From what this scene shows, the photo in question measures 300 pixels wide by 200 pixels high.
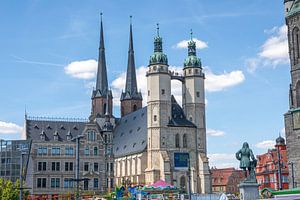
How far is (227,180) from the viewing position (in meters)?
128

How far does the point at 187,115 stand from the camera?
9925 centimetres

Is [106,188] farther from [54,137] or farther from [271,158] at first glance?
[271,158]

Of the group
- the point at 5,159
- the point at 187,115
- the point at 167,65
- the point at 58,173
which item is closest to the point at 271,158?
the point at 187,115

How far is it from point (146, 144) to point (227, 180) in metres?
38.4

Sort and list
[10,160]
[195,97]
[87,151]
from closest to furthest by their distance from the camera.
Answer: [10,160] < [87,151] < [195,97]

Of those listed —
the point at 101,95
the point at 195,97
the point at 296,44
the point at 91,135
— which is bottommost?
the point at 91,135

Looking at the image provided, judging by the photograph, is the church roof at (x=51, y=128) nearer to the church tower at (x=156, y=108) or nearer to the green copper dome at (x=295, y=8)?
the church tower at (x=156, y=108)

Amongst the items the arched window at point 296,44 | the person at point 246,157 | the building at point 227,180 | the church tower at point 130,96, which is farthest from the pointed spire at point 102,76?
the person at point 246,157

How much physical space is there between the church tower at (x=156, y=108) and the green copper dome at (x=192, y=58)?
5.59 metres

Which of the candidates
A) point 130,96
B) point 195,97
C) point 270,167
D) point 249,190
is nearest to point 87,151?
point 195,97

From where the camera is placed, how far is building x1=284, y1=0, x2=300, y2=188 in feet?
190

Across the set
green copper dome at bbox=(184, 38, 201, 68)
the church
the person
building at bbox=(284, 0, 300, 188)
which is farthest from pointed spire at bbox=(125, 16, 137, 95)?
the person

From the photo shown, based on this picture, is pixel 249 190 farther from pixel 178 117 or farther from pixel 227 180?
pixel 227 180

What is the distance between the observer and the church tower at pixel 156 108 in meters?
93.4
